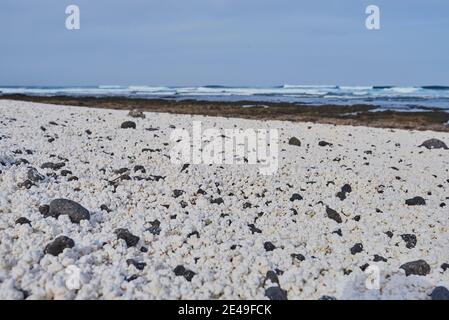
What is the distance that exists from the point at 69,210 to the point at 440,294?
436cm

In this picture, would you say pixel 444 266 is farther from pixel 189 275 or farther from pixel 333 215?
pixel 189 275

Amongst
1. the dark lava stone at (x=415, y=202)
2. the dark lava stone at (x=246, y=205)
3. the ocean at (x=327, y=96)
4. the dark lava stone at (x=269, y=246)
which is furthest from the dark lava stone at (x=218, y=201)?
the ocean at (x=327, y=96)

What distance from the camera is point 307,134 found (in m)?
17.9

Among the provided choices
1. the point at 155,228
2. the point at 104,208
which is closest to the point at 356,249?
the point at 155,228

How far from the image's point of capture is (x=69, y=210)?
22.3ft

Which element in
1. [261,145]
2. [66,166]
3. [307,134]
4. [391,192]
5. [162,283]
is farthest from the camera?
[307,134]

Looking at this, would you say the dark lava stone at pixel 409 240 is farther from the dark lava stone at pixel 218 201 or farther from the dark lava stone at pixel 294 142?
the dark lava stone at pixel 294 142

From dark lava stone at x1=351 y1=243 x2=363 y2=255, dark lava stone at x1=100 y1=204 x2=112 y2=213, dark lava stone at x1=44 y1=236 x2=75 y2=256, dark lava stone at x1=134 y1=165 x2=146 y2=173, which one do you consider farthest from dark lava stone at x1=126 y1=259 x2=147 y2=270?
dark lava stone at x1=134 y1=165 x2=146 y2=173

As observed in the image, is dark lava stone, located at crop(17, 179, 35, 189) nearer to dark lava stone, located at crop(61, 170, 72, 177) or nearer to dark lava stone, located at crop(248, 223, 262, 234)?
dark lava stone, located at crop(61, 170, 72, 177)

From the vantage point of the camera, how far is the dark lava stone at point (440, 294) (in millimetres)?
5477

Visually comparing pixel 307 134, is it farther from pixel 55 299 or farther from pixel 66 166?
pixel 55 299

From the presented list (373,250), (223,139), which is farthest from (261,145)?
(373,250)

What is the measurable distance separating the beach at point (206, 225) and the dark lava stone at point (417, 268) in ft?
0.05
